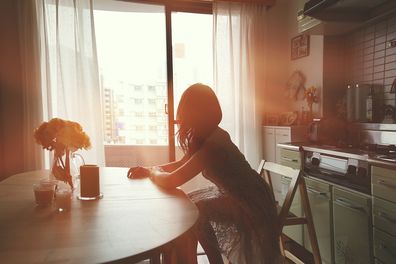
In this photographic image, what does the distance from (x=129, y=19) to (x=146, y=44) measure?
0.33m

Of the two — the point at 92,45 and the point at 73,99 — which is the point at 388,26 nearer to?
the point at 92,45

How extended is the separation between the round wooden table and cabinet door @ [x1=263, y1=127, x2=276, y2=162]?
1989 mm

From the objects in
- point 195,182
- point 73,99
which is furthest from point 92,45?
point 195,182

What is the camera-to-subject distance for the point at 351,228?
1834mm

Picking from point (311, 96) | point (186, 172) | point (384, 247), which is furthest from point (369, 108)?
A: point (186, 172)

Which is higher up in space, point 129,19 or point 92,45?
point 129,19

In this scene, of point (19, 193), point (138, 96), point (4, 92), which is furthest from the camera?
point (138, 96)

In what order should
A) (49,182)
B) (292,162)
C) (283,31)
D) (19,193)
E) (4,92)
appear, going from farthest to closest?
1. (283,31)
2. (4,92)
3. (292,162)
4. (19,193)
5. (49,182)

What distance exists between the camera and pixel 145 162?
14.1 feet

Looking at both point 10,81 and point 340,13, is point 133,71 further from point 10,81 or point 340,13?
point 340,13

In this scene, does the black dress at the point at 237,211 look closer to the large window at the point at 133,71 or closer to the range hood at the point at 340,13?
the range hood at the point at 340,13

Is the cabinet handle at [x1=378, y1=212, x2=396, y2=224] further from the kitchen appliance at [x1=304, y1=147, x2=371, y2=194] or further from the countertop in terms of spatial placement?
the countertop

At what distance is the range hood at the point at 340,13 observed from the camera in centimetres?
219

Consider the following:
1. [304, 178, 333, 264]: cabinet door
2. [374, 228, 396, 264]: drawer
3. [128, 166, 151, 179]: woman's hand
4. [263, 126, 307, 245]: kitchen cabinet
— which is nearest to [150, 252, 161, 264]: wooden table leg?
[128, 166, 151, 179]: woman's hand
